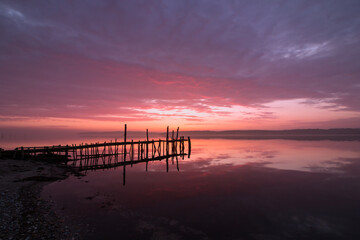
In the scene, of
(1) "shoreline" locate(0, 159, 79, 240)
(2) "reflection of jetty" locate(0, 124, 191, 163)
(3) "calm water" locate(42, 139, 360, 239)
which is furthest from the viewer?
(2) "reflection of jetty" locate(0, 124, 191, 163)

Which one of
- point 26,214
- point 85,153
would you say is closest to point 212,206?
point 26,214

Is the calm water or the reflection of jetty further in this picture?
the reflection of jetty

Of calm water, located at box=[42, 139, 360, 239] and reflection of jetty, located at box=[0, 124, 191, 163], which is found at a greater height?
reflection of jetty, located at box=[0, 124, 191, 163]

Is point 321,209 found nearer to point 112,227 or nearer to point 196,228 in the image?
point 196,228

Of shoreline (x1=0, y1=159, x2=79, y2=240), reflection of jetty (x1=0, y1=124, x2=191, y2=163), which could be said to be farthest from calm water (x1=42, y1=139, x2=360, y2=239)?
reflection of jetty (x1=0, y1=124, x2=191, y2=163)

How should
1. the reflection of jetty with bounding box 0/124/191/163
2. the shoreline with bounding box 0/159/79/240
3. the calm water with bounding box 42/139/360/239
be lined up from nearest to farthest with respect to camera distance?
the shoreline with bounding box 0/159/79/240
the calm water with bounding box 42/139/360/239
the reflection of jetty with bounding box 0/124/191/163

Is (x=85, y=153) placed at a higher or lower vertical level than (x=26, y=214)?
higher

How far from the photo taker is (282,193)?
15.4 meters

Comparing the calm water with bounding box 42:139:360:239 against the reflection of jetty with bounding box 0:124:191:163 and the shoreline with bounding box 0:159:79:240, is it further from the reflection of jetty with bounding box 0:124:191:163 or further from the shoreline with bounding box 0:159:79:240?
the reflection of jetty with bounding box 0:124:191:163

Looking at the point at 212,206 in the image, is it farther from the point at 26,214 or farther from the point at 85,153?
the point at 85,153

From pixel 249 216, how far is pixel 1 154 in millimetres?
31333

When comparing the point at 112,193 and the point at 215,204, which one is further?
the point at 112,193

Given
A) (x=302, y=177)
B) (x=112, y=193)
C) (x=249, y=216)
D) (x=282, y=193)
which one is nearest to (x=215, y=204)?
(x=249, y=216)

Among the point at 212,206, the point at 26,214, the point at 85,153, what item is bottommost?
the point at 212,206
